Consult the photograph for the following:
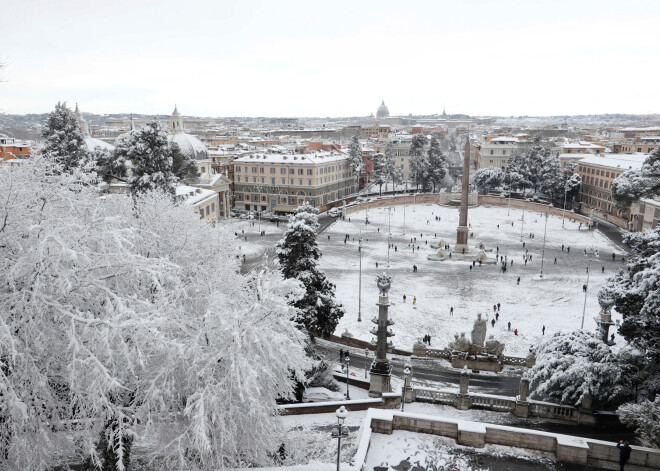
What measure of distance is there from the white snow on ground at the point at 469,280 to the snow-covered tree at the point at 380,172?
2502 centimetres

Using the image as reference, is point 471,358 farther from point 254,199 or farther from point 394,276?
point 254,199

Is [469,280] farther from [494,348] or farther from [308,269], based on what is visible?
[308,269]

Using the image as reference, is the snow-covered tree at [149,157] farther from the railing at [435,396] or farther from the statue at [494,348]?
the statue at [494,348]

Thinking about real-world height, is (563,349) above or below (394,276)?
above

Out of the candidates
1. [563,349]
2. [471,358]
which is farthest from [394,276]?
[563,349]

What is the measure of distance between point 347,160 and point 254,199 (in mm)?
19292

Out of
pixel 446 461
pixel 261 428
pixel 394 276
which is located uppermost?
pixel 261 428

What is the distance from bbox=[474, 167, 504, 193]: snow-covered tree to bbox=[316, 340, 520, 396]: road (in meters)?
74.6

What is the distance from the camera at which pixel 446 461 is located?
44.7 ft

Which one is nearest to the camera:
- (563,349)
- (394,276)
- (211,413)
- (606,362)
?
(211,413)

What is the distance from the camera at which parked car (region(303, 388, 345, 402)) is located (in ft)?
68.9

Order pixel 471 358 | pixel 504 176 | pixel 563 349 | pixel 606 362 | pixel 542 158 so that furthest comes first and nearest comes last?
pixel 504 176 → pixel 542 158 → pixel 471 358 → pixel 563 349 → pixel 606 362

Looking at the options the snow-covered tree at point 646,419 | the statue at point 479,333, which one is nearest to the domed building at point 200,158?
the statue at point 479,333

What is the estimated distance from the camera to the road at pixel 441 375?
2540 cm
